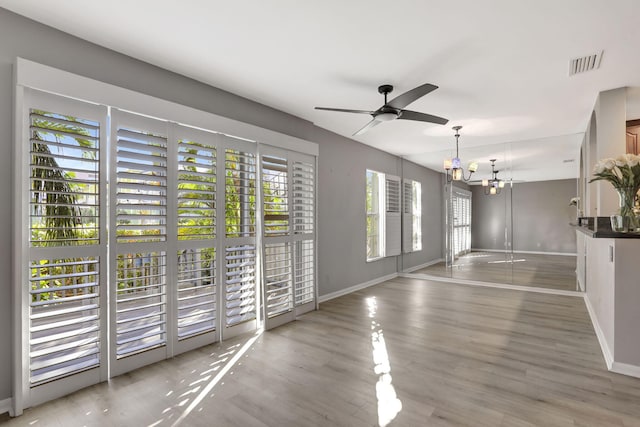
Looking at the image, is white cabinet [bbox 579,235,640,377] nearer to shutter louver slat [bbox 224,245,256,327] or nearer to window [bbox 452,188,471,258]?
shutter louver slat [bbox 224,245,256,327]

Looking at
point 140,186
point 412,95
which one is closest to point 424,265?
point 412,95

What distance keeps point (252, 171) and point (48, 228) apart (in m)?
1.98

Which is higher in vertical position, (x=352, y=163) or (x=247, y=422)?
(x=352, y=163)

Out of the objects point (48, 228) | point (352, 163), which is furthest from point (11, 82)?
point (352, 163)

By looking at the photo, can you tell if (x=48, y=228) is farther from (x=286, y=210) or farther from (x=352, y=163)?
(x=352, y=163)

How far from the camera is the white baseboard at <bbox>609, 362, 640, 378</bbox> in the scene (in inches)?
106

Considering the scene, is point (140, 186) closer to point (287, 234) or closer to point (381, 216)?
point (287, 234)

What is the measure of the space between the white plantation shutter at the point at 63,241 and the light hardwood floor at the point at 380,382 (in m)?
0.30

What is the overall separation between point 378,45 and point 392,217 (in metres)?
4.45

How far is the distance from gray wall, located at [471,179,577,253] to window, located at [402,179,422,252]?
1520 millimetres

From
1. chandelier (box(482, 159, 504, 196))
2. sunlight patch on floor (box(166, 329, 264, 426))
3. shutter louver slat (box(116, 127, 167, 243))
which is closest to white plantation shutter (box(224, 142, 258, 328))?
sunlight patch on floor (box(166, 329, 264, 426))

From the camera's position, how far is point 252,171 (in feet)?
12.5

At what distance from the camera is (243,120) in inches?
151

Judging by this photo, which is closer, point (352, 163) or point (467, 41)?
point (467, 41)
